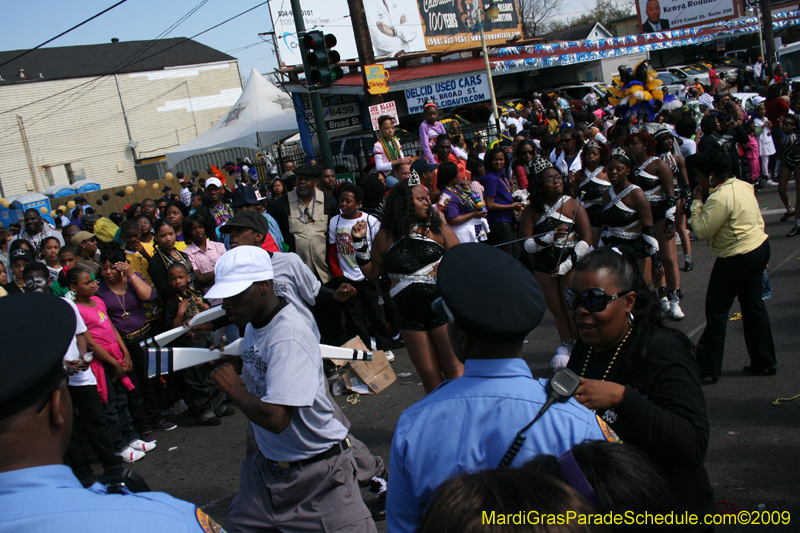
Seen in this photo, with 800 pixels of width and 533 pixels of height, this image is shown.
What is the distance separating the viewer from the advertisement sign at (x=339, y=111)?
734 inches

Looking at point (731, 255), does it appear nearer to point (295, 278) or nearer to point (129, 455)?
point (295, 278)

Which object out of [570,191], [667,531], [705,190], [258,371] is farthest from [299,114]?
[667,531]

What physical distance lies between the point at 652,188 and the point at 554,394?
17.4 ft

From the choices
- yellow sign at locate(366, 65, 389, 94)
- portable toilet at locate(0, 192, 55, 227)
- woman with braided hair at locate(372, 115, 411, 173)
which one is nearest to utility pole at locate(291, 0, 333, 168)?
woman with braided hair at locate(372, 115, 411, 173)

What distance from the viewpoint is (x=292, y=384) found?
2424 mm

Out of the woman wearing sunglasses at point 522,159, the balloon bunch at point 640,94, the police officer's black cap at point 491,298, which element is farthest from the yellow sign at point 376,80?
the police officer's black cap at point 491,298

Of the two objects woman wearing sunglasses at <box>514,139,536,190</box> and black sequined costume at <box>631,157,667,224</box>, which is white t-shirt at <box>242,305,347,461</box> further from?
woman wearing sunglasses at <box>514,139,536,190</box>

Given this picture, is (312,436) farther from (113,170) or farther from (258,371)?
(113,170)

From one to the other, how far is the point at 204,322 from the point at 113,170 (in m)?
48.4

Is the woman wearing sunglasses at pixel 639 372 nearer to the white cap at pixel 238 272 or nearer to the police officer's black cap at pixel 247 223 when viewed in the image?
the white cap at pixel 238 272

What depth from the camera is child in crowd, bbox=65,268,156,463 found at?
511 centimetres

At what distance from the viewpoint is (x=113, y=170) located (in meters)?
46.0

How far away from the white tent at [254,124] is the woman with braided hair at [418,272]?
16.0m

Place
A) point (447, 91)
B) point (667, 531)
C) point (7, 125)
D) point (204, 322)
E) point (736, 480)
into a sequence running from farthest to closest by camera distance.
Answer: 1. point (7, 125)
2. point (447, 91)
3. point (736, 480)
4. point (204, 322)
5. point (667, 531)
